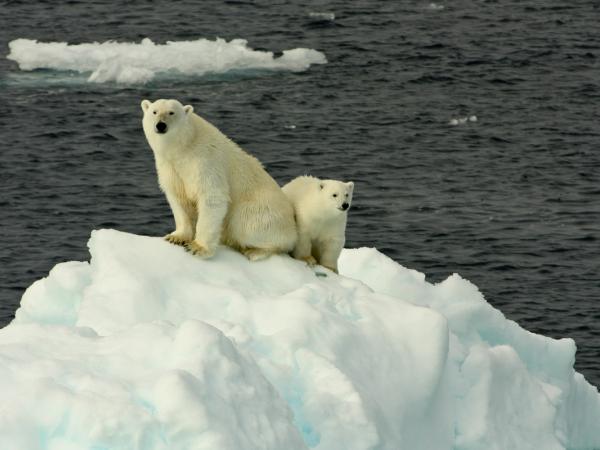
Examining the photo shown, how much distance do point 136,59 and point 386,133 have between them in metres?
8.31

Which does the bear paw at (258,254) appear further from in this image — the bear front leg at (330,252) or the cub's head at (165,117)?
the cub's head at (165,117)

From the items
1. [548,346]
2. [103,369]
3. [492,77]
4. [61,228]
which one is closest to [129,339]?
[103,369]

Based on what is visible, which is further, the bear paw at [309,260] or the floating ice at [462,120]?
the floating ice at [462,120]

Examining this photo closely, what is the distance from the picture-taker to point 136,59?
50375 millimetres

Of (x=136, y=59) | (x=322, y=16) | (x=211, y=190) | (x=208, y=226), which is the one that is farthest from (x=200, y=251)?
(x=322, y=16)

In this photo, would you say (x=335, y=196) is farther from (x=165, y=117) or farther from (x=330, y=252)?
(x=165, y=117)

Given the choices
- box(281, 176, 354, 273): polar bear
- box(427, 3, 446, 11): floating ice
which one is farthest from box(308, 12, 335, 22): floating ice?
box(281, 176, 354, 273): polar bear

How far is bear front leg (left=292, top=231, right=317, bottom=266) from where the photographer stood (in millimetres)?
19062

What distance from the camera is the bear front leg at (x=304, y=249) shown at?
19.1m

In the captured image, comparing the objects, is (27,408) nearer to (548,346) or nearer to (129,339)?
(129,339)

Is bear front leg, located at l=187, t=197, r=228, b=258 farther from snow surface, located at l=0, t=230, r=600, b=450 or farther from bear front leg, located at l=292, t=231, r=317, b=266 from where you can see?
bear front leg, located at l=292, t=231, r=317, b=266

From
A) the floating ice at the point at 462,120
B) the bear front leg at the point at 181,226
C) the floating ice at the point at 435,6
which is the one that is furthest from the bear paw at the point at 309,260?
the floating ice at the point at 435,6

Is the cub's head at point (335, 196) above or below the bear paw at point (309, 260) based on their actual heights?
above

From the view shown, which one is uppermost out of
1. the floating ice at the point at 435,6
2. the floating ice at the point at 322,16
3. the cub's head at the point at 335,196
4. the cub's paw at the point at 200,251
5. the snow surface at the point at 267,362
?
the cub's head at the point at 335,196
